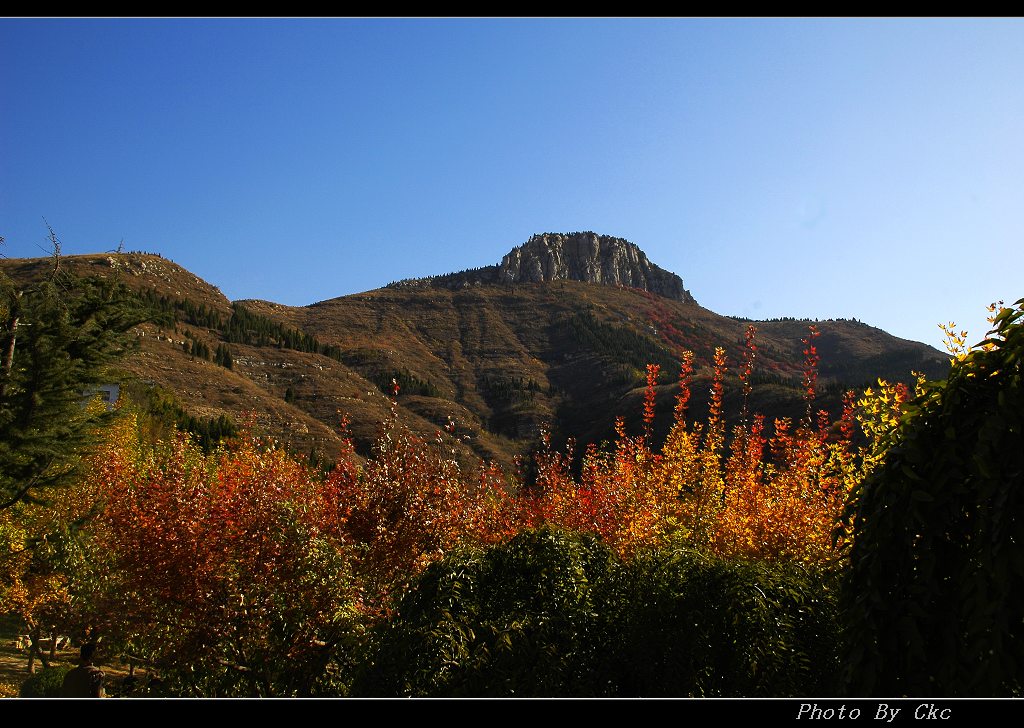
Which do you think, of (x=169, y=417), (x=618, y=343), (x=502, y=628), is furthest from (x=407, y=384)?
(x=502, y=628)

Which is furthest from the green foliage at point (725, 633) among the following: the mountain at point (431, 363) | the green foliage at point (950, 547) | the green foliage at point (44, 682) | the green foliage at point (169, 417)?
the mountain at point (431, 363)

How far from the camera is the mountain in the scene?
84250 millimetres

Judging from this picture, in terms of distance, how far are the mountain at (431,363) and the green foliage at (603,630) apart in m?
57.9

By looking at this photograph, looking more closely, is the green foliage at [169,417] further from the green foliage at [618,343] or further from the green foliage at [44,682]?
the green foliage at [618,343]

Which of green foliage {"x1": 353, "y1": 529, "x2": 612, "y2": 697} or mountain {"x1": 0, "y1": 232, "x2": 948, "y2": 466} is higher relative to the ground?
mountain {"x1": 0, "y1": 232, "x2": 948, "y2": 466}

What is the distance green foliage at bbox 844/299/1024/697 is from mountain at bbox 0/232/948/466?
61.1 metres

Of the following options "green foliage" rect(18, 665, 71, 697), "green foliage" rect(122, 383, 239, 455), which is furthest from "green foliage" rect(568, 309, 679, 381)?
"green foliage" rect(18, 665, 71, 697)

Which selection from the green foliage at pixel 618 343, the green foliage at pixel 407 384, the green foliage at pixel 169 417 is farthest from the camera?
the green foliage at pixel 618 343

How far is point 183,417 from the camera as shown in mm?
56094

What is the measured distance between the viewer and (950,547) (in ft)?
12.8

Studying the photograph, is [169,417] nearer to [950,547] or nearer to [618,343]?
[950,547]

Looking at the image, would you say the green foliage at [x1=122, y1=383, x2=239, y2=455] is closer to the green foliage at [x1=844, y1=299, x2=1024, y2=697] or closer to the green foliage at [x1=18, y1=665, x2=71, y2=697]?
the green foliage at [x1=18, y1=665, x2=71, y2=697]

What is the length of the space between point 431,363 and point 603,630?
14880 centimetres

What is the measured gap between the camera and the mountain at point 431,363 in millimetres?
84250
